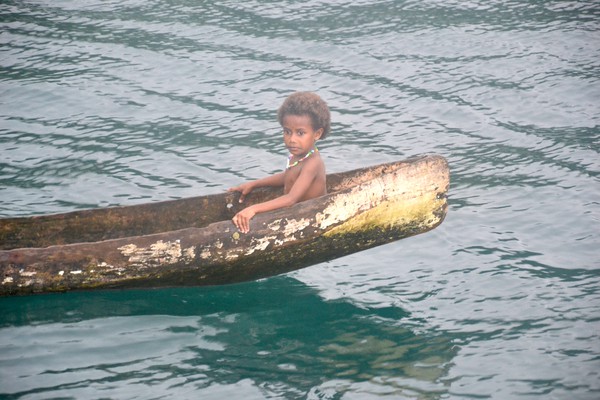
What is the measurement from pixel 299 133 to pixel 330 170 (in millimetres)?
2394

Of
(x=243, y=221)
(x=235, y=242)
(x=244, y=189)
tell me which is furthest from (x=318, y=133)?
(x=235, y=242)

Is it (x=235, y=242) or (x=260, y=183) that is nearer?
(x=235, y=242)

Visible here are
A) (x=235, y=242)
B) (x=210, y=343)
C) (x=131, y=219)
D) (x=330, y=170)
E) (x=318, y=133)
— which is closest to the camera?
(x=210, y=343)

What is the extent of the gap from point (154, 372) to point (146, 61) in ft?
24.1

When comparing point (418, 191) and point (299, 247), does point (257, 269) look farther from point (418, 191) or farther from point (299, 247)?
point (418, 191)

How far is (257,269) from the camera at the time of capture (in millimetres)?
5863

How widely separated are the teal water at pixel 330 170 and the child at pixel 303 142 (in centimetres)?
70

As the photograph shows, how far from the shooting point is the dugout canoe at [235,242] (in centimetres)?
554

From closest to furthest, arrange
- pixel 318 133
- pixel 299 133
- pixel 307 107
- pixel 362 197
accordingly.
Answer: pixel 362 197 → pixel 307 107 → pixel 299 133 → pixel 318 133

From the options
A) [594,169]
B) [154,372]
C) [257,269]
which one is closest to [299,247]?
[257,269]

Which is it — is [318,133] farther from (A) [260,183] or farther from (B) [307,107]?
→ (A) [260,183]

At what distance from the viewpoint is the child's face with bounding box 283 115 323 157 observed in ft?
19.8

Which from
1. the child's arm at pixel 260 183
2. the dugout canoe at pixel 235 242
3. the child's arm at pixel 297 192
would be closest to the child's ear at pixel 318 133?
the child's arm at pixel 297 192

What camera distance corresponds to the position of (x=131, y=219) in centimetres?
650
